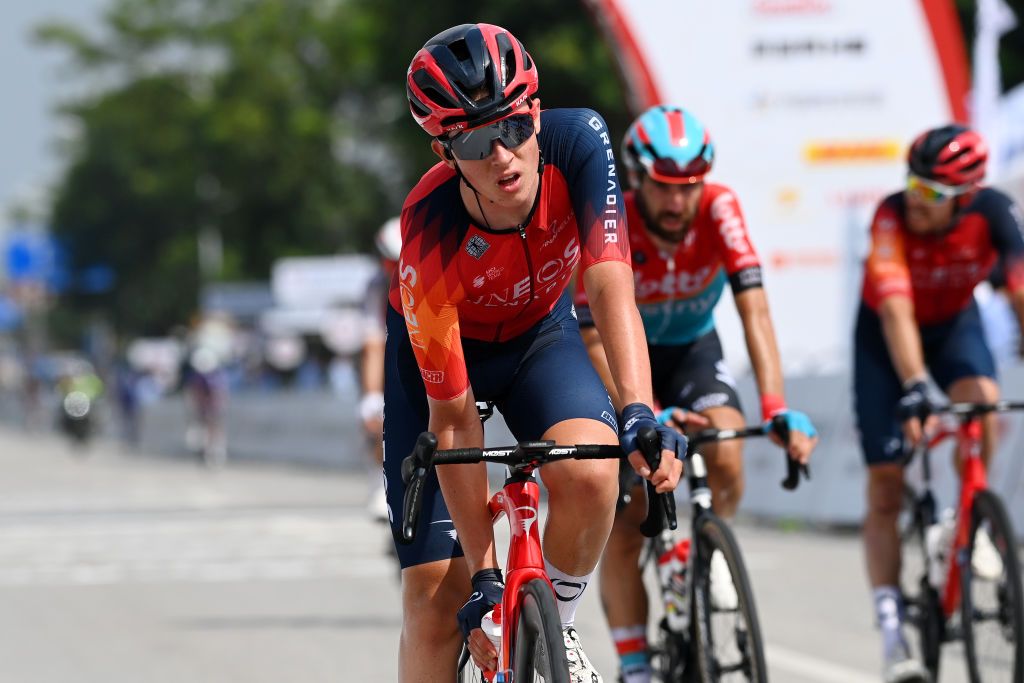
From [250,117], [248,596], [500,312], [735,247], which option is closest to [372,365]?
[248,596]

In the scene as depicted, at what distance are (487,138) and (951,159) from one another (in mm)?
3060

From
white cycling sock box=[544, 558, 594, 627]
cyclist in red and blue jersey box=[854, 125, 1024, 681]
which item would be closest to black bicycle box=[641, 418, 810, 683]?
white cycling sock box=[544, 558, 594, 627]

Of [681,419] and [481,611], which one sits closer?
[481,611]

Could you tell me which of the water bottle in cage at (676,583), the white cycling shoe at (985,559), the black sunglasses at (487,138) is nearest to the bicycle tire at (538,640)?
the black sunglasses at (487,138)

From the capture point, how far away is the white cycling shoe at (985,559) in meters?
6.39

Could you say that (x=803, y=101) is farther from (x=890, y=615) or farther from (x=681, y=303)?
(x=681, y=303)

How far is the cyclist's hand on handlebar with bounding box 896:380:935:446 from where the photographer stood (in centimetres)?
672

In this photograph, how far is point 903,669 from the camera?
6.69 metres

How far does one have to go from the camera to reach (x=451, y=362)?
14.6 ft

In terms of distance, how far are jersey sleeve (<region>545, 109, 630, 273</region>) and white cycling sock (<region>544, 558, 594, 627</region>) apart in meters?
0.78

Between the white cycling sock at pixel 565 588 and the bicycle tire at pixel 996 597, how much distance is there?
2147 millimetres

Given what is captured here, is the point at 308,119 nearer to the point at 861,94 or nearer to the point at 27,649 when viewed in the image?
the point at 861,94

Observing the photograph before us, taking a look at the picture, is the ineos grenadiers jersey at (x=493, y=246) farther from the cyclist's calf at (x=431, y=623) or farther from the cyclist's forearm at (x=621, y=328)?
the cyclist's calf at (x=431, y=623)

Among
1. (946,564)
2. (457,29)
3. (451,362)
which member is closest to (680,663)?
(946,564)
